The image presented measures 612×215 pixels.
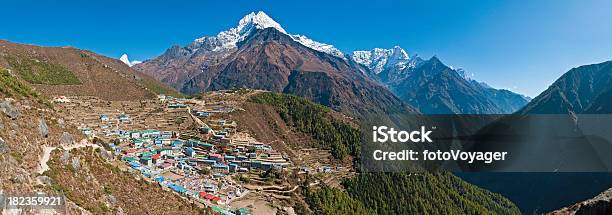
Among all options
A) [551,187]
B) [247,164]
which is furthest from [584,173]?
[247,164]

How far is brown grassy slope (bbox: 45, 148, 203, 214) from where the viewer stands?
71.2ft

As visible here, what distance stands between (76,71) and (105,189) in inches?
4217

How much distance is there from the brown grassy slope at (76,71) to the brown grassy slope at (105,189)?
70.8 m

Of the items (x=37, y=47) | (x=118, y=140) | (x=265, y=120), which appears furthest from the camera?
(x=37, y=47)

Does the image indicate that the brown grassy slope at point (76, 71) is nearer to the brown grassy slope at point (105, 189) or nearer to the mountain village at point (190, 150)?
the mountain village at point (190, 150)

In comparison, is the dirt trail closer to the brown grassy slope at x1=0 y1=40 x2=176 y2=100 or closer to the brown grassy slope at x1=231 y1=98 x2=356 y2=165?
the brown grassy slope at x1=231 y1=98 x2=356 y2=165

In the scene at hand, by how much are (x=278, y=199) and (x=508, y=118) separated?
483ft

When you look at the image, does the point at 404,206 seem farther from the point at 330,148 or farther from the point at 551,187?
the point at 551,187

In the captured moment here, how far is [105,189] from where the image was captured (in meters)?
24.6

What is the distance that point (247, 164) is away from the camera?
5638 cm

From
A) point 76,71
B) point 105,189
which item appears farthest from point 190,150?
point 76,71

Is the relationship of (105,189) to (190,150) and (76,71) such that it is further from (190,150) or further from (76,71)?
(76,71)

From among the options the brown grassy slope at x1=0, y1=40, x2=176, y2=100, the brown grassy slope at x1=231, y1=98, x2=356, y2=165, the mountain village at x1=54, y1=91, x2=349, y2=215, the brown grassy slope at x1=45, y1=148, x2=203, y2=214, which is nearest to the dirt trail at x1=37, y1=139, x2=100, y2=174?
the brown grassy slope at x1=45, y1=148, x2=203, y2=214

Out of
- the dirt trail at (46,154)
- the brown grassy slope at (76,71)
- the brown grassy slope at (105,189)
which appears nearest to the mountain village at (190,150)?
the brown grassy slope at (105,189)
